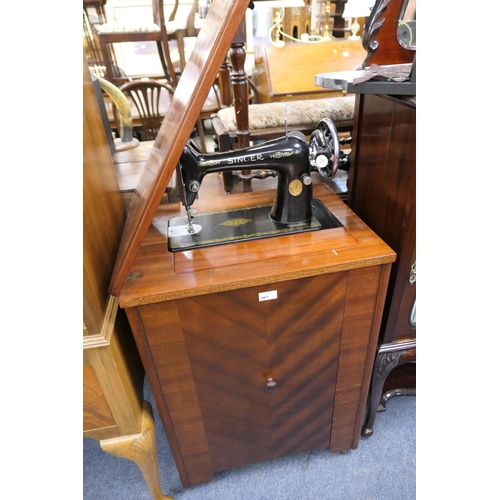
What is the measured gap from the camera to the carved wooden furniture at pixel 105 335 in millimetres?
774

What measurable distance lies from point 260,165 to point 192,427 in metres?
0.78

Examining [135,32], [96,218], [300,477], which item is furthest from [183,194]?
[135,32]

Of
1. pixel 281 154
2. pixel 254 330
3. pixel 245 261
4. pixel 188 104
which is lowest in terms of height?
pixel 254 330

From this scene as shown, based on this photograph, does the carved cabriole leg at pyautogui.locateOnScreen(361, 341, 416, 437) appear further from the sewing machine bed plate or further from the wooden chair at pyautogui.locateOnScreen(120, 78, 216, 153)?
the wooden chair at pyautogui.locateOnScreen(120, 78, 216, 153)

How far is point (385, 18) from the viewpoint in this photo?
2.93 feet

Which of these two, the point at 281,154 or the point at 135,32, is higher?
the point at 135,32

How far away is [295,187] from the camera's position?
960 mm

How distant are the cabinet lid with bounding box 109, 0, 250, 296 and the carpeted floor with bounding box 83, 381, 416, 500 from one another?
35.8 inches

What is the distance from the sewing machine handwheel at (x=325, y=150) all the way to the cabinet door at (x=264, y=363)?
278 millimetres

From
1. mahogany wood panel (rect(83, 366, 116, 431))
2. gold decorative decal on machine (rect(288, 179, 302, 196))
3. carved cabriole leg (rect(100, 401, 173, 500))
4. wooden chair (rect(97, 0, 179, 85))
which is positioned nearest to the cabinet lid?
mahogany wood panel (rect(83, 366, 116, 431))

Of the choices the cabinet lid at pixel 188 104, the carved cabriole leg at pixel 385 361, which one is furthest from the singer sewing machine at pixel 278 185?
the carved cabriole leg at pixel 385 361

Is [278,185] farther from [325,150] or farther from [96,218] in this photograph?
[96,218]

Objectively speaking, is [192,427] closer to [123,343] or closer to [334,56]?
[123,343]

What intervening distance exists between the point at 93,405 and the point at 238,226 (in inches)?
23.0
